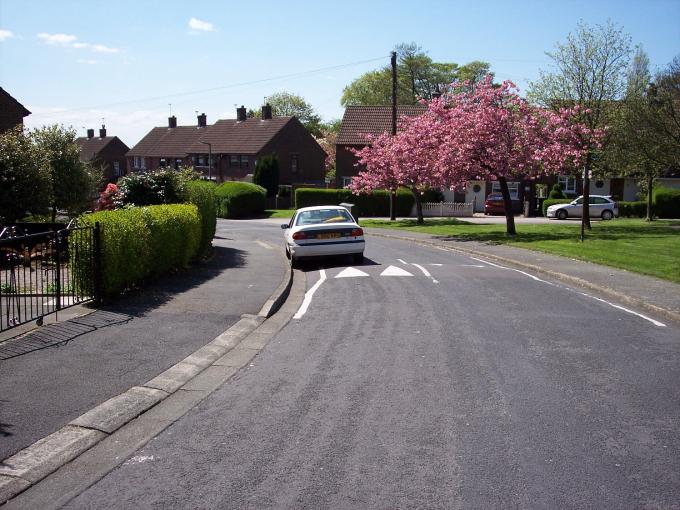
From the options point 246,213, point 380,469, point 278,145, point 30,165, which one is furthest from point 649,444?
point 278,145

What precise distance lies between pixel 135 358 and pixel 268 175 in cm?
5155

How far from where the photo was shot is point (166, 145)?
80.0 metres

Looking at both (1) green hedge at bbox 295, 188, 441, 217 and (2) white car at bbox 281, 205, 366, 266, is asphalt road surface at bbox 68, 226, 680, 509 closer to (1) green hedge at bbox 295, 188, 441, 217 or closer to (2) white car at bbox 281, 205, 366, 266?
(2) white car at bbox 281, 205, 366, 266

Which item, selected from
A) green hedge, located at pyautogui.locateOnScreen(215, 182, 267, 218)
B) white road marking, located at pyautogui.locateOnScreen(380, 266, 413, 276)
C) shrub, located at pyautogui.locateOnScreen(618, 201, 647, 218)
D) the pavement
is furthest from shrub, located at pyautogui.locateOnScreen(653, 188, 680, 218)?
white road marking, located at pyautogui.locateOnScreen(380, 266, 413, 276)

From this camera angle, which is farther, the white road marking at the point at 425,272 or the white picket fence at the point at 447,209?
the white picket fence at the point at 447,209

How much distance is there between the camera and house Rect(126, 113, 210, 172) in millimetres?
77500

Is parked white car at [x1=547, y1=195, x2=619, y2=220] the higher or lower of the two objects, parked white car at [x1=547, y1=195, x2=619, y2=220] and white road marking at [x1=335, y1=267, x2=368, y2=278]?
the higher

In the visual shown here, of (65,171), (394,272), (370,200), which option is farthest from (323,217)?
(370,200)

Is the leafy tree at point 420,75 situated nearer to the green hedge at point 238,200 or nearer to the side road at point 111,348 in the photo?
the green hedge at point 238,200

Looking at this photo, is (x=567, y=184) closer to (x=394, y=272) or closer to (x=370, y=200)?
(x=370, y=200)

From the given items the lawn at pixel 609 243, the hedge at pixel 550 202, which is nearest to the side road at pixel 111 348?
the lawn at pixel 609 243

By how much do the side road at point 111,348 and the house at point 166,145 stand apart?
65.1m

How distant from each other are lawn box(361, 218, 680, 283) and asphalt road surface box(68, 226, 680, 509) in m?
7.37

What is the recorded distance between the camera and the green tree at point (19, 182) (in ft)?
54.6
